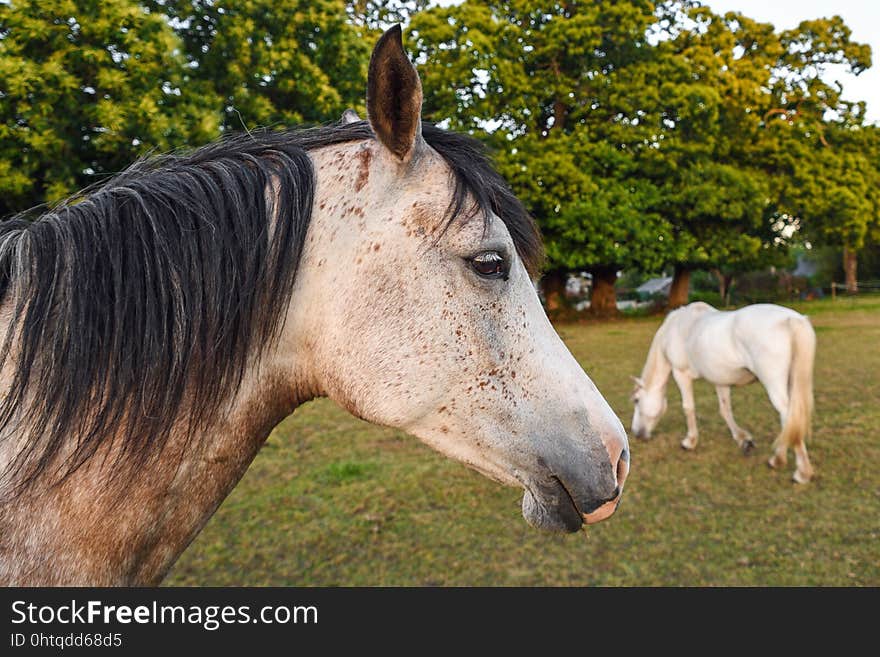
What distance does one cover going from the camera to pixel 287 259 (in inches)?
47.4

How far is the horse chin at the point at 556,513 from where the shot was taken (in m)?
1.21

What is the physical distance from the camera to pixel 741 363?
5.64 m

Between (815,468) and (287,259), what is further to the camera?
(815,468)

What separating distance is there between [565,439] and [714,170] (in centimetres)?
1991

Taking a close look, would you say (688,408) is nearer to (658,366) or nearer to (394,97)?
(658,366)

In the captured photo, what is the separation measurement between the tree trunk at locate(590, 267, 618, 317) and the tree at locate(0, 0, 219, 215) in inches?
679

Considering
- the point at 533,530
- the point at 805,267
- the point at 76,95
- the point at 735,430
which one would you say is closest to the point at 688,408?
the point at 735,430

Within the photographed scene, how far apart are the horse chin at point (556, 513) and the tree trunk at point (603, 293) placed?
20.6 metres

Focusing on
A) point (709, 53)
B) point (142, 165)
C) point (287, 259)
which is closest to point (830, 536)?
point (287, 259)

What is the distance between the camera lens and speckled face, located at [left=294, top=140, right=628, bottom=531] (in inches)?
47.1

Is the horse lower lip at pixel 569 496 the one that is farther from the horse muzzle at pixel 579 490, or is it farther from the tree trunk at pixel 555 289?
the tree trunk at pixel 555 289
